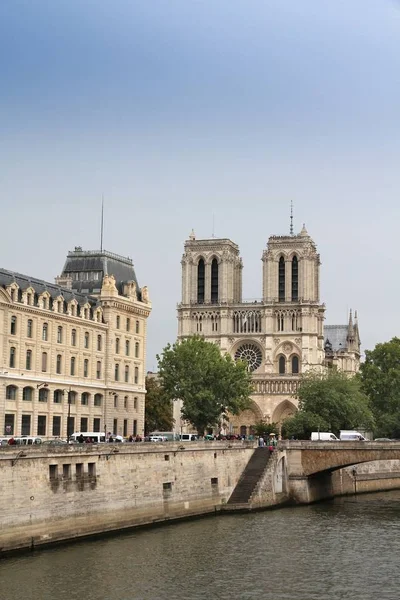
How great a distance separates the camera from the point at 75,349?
352ft

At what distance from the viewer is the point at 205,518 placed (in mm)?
77312

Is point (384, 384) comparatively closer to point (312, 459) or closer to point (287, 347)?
point (287, 347)

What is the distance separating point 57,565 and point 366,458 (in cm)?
4323

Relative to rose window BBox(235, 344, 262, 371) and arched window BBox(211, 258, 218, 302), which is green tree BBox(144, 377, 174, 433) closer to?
rose window BBox(235, 344, 262, 371)

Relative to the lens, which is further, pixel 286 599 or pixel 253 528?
pixel 253 528

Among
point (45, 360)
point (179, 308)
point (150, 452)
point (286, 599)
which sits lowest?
point (286, 599)

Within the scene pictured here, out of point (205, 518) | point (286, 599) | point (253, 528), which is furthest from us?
point (205, 518)

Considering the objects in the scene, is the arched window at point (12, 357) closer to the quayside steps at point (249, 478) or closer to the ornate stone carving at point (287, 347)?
the quayside steps at point (249, 478)

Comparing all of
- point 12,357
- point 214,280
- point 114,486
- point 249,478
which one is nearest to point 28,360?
point 12,357

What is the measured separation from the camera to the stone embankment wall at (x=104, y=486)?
58.9 metres

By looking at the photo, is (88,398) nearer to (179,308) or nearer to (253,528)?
(253,528)

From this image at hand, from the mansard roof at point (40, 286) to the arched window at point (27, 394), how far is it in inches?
361

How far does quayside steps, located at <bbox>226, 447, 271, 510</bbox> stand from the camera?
82.1 meters

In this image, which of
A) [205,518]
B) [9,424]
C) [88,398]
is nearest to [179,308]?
[88,398]
